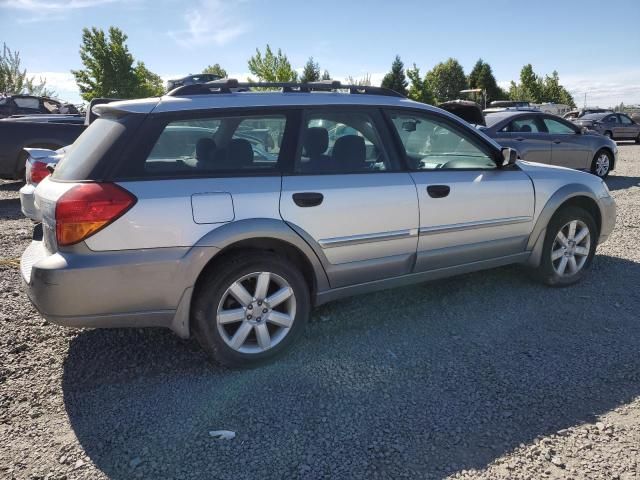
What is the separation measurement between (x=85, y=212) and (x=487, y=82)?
74500 millimetres

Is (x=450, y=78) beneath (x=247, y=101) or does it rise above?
above

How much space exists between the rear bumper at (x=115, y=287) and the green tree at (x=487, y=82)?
72.4 m

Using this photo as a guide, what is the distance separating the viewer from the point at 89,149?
3043mm

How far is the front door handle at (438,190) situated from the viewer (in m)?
3.71

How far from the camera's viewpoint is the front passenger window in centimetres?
382

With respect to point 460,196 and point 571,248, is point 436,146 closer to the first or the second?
point 460,196

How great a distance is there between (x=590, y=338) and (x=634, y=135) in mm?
25169

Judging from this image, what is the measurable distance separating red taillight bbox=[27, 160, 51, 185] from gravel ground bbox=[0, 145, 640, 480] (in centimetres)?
194

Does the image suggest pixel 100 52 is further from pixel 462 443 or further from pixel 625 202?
pixel 462 443

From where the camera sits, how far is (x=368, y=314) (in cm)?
406

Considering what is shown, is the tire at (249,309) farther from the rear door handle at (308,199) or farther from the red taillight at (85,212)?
the red taillight at (85,212)

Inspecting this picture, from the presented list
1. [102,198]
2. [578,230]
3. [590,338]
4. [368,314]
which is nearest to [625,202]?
[578,230]

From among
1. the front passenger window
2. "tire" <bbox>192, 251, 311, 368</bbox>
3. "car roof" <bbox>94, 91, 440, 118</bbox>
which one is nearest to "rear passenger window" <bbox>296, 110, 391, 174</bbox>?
"car roof" <bbox>94, 91, 440, 118</bbox>

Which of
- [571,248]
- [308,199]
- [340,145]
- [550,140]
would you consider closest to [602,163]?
[550,140]
